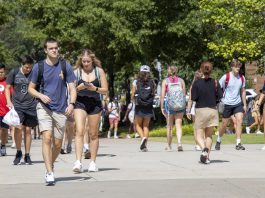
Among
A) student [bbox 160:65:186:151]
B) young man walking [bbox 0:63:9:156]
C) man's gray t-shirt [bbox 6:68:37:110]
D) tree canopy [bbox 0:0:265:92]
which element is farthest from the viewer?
tree canopy [bbox 0:0:265:92]

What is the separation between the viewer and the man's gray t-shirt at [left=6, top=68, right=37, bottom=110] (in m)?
13.7

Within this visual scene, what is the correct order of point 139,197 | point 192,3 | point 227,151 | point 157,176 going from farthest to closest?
point 192,3 → point 227,151 → point 157,176 → point 139,197

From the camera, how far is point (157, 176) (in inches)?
441

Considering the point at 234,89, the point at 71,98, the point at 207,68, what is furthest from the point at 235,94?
the point at 71,98

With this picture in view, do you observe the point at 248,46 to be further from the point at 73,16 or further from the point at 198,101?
the point at 198,101

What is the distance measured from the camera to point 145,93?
16.8 m

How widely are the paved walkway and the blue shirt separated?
1033 millimetres

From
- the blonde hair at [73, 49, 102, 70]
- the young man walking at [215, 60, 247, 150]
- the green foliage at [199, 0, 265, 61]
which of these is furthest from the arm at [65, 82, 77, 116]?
the green foliage at [199, 0, 265, 61]

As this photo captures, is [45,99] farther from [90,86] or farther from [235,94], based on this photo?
[235,94]

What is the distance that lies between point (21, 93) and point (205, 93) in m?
3.23

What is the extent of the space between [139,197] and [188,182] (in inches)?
59.8

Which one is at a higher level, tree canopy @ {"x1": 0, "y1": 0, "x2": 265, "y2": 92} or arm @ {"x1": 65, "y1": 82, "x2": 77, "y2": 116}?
tree canopy @ {"x1": 0, "y1": 0, "x2": 265, "y2": 92}

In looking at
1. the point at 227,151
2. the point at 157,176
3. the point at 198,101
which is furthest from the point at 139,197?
the point at 227,151

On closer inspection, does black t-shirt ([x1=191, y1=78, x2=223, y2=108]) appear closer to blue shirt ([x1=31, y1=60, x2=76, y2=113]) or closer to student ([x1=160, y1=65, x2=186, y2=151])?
student ([x1=160, y1=65, x2=186, y2=151])
